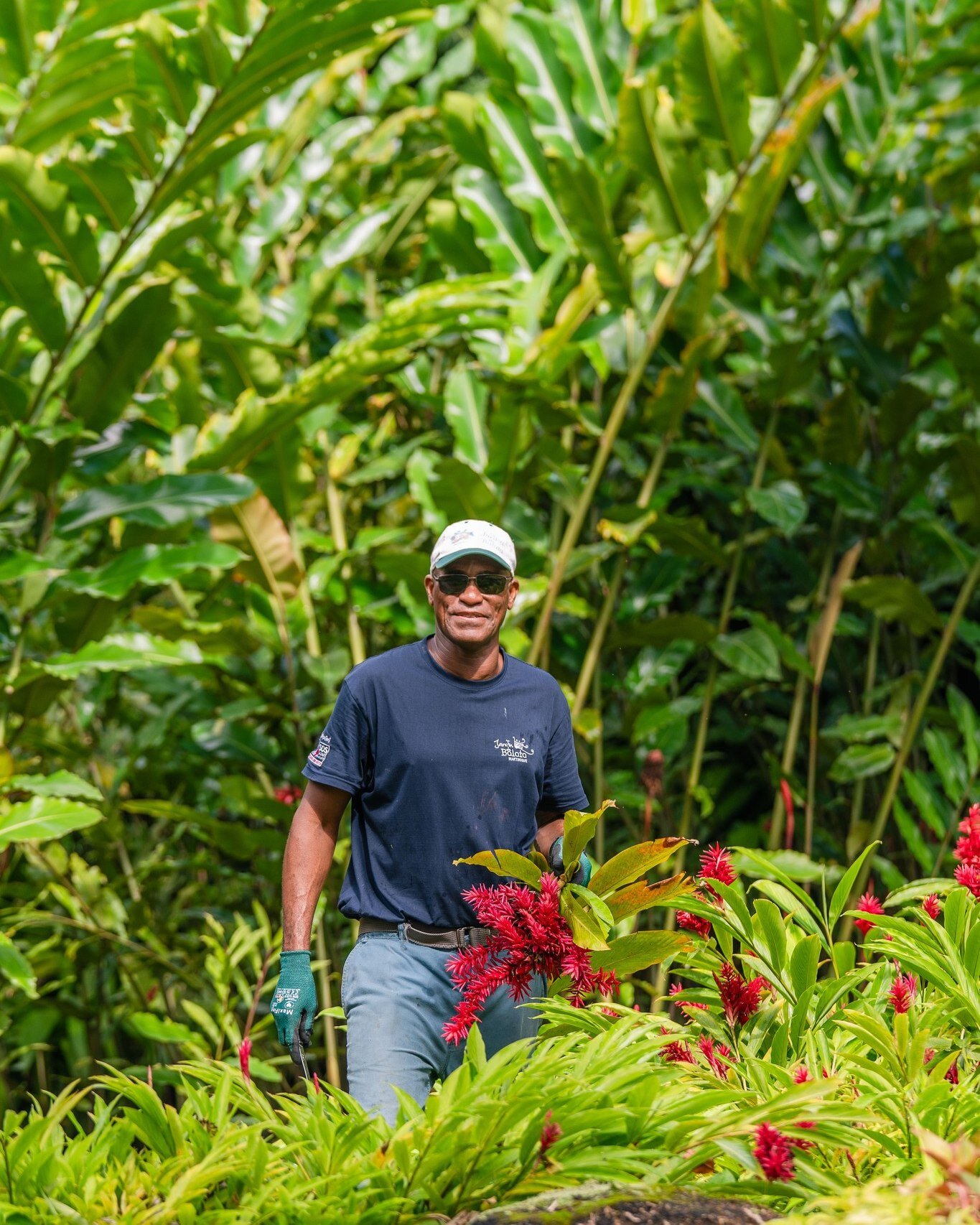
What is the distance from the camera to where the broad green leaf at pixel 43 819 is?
371 centimetres

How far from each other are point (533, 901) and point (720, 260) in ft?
10.7

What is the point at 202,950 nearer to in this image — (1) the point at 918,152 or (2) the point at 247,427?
(2) the point at 247,427

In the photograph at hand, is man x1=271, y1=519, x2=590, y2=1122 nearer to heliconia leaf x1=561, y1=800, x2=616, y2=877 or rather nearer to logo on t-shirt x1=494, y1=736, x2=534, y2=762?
logo on t-shirt x1=494, y1=736, x2=534, y2=762

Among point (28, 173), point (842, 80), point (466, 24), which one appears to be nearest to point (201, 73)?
point (28, 173)

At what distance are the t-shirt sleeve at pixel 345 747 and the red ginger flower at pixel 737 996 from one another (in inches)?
37.1

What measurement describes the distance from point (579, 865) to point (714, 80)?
10.6ft

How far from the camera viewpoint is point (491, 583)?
9.99ft

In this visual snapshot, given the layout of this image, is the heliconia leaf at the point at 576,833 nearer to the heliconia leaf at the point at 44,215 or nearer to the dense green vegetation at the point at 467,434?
the dense green vegetation at the point at 467,434

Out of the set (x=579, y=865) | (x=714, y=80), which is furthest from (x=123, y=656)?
(x=714, y=80)

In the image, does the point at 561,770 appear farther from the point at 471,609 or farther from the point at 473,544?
the point at 473,544

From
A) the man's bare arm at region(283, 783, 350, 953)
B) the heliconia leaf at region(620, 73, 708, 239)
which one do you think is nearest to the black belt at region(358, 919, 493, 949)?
the man's bare arm at region(283, 783, 350, 953)

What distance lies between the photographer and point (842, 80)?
4.77 m

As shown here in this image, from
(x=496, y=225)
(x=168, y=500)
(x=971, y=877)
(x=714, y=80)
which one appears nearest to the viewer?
(x=971, y=877)

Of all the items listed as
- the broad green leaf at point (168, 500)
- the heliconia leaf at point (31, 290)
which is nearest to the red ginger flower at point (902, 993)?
the broad green leaf at point (168, 500)
